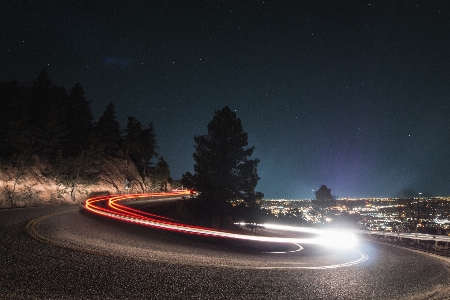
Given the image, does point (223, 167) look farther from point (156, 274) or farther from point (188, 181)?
point (156, 274)

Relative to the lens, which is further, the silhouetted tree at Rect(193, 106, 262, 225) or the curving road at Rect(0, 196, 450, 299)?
the silhouetted tree at Rect(193, 106, 262, 225)

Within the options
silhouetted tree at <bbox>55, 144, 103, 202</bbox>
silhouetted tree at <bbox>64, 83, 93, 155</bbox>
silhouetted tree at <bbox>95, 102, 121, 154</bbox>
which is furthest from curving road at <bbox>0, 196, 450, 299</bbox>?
silhouetted tree at <bbox>95, 102, 121, 154</bbox>

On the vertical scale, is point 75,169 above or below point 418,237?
above

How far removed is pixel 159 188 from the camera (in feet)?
226

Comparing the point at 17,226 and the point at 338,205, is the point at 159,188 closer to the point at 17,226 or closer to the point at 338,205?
the point at 338,205

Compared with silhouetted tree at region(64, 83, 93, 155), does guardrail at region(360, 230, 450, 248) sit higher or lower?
lower

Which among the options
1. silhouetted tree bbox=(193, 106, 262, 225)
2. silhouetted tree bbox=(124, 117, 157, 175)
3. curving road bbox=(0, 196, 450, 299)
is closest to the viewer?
curving road bbox=(0, 196, 450, 299)

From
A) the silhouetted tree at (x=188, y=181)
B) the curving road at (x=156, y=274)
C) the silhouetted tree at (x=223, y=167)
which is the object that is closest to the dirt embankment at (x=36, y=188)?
the silhouetted tree at (x=188, y=181)

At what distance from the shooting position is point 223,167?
32.9 meters

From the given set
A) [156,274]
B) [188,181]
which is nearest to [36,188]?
[188,181]

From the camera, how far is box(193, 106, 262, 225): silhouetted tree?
31781 mm

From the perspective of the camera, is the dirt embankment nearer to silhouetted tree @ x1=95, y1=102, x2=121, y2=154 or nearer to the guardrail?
silhouetted tree @ x1=95, y1=102, x2=121, y2=154

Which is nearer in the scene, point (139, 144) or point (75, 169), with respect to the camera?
point (75, 169)

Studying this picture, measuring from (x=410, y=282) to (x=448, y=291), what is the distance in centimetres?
111
